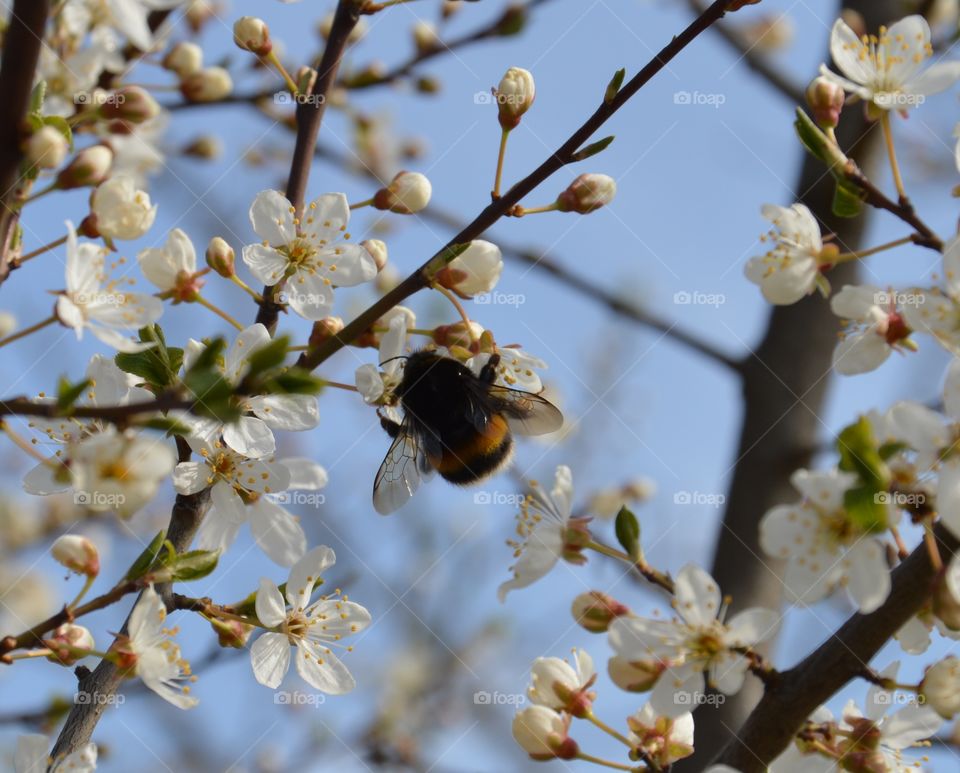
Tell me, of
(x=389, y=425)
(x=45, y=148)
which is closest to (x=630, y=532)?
(x=389, y=425)

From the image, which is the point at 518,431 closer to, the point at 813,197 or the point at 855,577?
the point at 855,577

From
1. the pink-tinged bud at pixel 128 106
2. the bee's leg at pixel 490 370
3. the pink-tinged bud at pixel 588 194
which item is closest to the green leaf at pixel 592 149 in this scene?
the pink-tinged bud at pixel 588 194

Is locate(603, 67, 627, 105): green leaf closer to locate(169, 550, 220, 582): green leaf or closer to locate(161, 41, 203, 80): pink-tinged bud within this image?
locate(169, 550, 220, 582): green leaf

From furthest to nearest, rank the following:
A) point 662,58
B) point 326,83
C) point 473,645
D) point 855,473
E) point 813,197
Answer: point 473,645, point 813,197, point 326,83, point 662,58, point 855,473

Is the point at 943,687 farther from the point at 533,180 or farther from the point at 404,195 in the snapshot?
the point at 404,195

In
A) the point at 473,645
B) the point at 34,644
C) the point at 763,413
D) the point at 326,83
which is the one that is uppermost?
the point at 326,83

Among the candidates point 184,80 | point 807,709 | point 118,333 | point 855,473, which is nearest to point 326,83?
point 118,333
